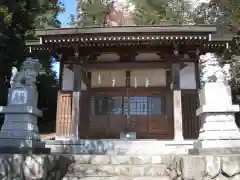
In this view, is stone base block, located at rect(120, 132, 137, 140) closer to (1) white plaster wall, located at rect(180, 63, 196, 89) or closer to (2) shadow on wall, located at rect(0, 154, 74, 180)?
(1) white plaster wall, located at rect(180, 63, 196, 89)

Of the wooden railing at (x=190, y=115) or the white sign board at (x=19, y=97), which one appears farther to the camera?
the wooden railing at (x=190, y=115)

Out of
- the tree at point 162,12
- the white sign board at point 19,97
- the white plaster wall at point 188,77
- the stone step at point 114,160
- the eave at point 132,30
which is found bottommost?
the stone step at point 114,160

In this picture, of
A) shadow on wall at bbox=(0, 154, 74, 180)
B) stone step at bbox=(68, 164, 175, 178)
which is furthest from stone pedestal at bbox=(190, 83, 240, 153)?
shadow on wall at bbox=(0, 154, 74, 180)

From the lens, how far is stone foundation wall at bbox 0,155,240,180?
4.97m

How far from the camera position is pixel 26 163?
17.7ft

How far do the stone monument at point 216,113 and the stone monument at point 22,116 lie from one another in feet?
12.8

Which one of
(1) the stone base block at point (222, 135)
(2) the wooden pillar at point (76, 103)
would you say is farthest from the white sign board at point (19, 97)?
(1) the stone base block at point (222, 135)

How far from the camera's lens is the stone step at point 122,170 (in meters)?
6.49

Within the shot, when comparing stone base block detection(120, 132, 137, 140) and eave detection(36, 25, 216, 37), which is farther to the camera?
stone base block detection(120, 132, 137, 140)

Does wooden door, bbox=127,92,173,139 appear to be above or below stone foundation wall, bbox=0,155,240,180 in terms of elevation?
above

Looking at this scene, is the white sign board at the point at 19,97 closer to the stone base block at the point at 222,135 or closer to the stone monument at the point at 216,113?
the stone monument at the point at 216,113

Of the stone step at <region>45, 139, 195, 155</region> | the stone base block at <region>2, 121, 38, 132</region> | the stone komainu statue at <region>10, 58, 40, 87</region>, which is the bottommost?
the stone step at <region>45, 139, 195, 155</region>

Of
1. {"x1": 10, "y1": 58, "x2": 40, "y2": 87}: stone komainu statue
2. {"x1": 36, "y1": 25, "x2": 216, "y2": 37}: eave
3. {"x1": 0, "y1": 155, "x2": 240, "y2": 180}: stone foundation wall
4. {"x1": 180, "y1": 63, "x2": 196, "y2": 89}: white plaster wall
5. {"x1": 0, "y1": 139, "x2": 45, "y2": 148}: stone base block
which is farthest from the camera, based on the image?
{"x1": 180, "y1": 63, "x2": 196, "y2": 89}: white plaster wall

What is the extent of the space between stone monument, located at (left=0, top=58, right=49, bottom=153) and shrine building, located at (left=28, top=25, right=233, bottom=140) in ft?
10.8
